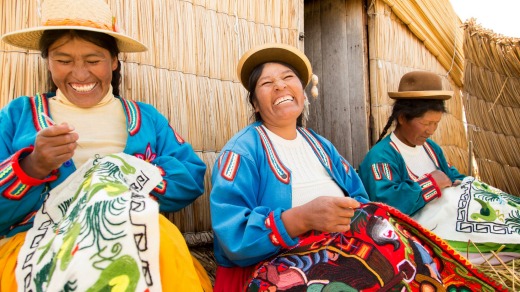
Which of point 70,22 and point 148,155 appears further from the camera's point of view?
point 148,155

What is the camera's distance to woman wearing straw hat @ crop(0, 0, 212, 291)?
1.42 metres

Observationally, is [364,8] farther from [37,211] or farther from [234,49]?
[37,211]

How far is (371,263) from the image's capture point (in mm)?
1774

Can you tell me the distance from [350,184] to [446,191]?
2.39 feet

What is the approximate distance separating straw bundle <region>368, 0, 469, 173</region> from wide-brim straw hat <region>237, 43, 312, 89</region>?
1.15 metres

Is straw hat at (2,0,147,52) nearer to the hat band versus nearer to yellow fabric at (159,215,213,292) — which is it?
the hat band

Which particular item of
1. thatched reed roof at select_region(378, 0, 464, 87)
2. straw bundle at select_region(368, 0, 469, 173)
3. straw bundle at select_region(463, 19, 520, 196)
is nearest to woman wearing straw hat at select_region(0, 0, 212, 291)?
straw bundle at select_region(368, 0, 469, 173)

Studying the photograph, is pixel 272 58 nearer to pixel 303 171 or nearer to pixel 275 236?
pixel 303 171

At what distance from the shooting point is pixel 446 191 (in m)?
2.79

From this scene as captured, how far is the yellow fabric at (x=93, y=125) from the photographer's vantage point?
2098mm

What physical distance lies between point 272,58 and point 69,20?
90 cm

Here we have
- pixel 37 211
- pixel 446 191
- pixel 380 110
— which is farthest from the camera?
pixel 380 110

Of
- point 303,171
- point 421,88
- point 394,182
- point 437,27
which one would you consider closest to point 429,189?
point 394,182

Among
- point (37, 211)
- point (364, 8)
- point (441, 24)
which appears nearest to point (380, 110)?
point (364, 8)
